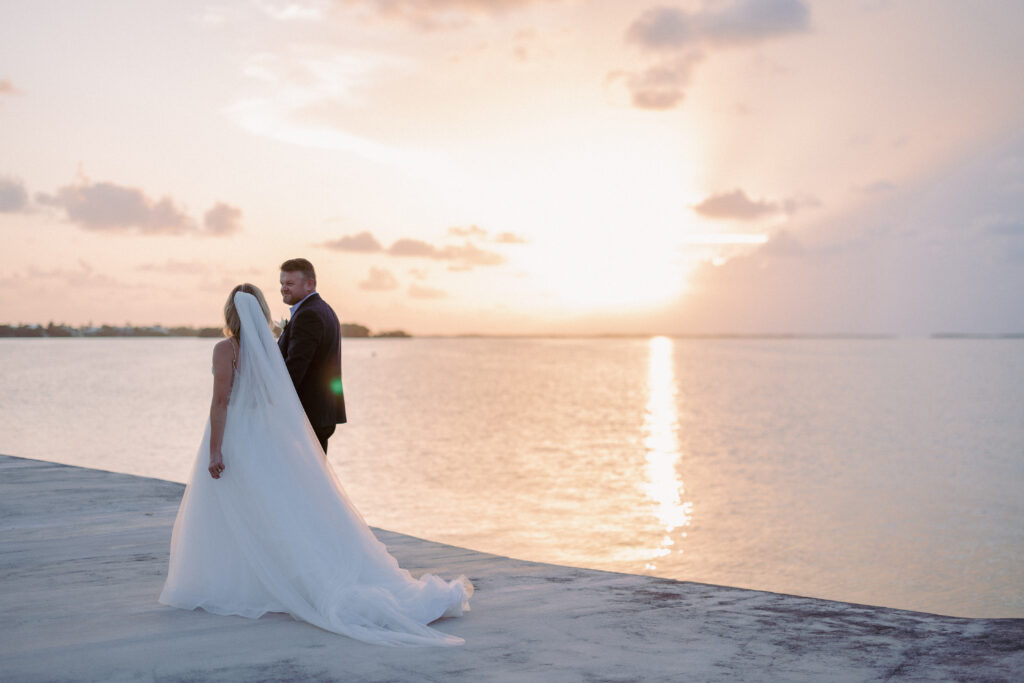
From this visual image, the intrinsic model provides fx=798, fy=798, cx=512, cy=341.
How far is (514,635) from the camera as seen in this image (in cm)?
501

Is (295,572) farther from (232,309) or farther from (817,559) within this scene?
(817,559)

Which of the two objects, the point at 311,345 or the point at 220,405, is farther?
the point at 311,345

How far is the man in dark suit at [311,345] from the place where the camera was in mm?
5832

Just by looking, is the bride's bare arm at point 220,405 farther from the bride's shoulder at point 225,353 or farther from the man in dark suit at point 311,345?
the man in dark suit at point 311,345

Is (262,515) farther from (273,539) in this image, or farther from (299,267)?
(299,267)

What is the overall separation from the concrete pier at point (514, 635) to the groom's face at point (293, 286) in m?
2.22

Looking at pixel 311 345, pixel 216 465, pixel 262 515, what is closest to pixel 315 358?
pixel 311 345

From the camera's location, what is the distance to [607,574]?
6.84 metres

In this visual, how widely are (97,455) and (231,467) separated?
27800 mm

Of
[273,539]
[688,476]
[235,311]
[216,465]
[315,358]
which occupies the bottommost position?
[688,476]

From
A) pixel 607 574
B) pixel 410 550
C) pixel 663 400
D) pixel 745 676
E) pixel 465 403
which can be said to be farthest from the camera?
pixel 663 400

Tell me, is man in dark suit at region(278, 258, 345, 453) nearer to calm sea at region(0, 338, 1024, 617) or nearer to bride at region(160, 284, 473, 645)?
bride at region(160, 284, 473, 645)

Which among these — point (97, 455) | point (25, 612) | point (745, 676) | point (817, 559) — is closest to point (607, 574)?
point (745, 676)

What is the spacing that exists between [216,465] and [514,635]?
89.4 inches
